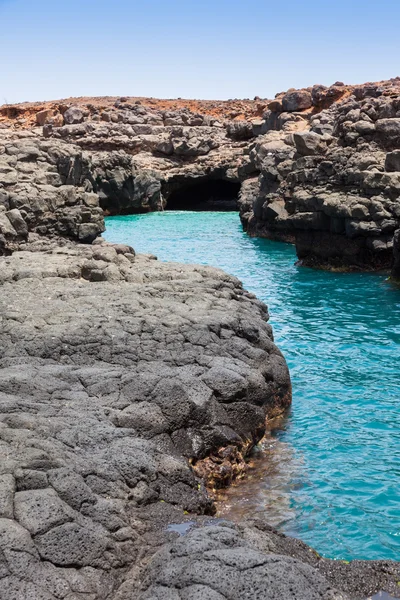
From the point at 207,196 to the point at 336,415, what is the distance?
2265 inches

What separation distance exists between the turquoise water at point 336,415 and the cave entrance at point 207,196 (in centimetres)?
3625

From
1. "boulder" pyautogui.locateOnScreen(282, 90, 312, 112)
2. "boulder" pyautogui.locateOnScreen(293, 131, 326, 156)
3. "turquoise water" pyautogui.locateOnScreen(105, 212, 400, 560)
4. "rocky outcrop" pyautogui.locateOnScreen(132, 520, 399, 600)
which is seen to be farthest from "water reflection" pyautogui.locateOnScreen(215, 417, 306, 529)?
"boulder" pyautogui.locateOnScreen(282, 90, 312, 112)

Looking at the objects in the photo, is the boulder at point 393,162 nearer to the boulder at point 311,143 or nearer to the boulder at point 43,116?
the boulder at point 311,143

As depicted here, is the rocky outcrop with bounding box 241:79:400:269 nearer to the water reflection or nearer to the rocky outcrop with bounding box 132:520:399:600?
the water reflection

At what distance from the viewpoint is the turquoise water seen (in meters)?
10.1

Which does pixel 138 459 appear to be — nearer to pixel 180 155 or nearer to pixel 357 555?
pixel 357 555

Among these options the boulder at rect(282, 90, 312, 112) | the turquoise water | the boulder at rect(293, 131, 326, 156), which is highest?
the boulder at rect(282, 90, 312, 112)

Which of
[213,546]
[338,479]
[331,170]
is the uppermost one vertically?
[331,170]

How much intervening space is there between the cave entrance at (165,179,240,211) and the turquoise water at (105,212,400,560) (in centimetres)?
3625

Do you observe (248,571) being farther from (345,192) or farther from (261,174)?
(261,174)

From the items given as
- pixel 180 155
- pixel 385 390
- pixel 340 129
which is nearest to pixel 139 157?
pixel 180 155

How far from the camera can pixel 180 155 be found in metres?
64.9

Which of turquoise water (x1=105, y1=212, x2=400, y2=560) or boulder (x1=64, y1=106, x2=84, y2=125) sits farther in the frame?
boulder (x1=64, y1=106, x2=84, y2=125)

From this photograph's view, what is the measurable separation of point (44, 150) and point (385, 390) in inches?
841
